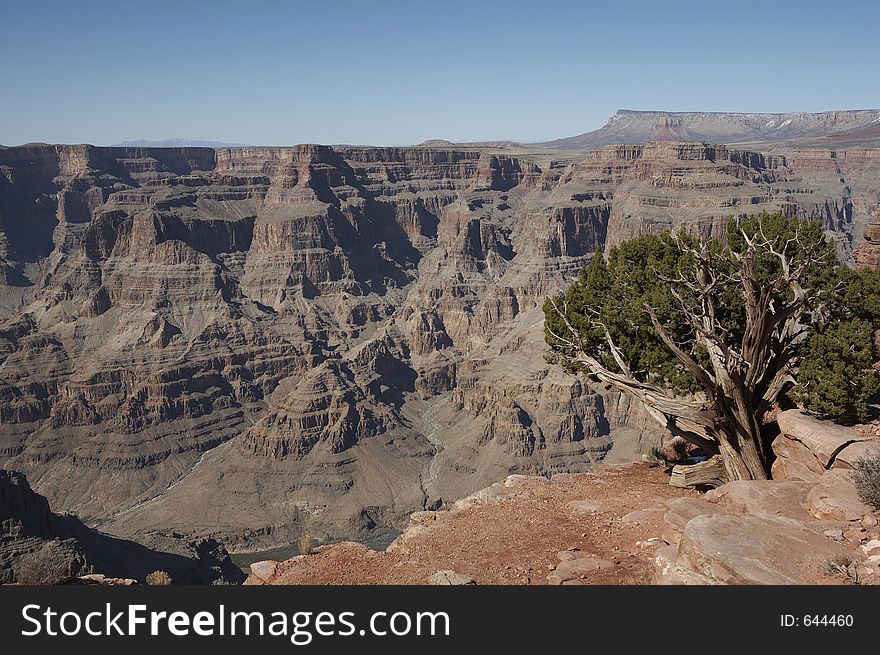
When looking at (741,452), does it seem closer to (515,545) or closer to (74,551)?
(515,545)

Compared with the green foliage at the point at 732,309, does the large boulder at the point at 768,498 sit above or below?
below

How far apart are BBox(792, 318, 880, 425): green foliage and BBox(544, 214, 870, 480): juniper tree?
152 cm

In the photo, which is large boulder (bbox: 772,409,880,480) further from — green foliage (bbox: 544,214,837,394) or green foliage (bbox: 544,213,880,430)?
green foliage (bbox: 544,214,837,394)

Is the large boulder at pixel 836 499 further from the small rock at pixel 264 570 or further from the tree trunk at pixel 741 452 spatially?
the small rock at pixel 264 570

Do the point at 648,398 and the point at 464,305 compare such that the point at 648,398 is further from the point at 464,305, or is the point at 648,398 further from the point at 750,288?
the point at 464,305

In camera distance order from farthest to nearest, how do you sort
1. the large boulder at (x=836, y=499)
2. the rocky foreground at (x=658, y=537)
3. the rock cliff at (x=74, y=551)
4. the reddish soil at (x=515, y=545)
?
the rock cliff at (x=74, y=551) → the reddish soil at (x=515, y=545) → the large boulder at (x=836, y=499) → the rocky foreground at (x=658, y=537)

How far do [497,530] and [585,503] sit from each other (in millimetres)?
4730

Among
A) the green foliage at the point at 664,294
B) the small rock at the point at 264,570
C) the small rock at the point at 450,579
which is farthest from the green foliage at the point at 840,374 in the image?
the small rock at the point at 264,570

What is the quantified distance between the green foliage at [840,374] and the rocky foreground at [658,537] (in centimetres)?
83

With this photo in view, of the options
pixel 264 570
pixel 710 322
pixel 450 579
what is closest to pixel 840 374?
pixel 710 322

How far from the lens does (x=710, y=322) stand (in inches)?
1188

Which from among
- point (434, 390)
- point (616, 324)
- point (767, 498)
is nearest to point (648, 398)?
point (616, 324)

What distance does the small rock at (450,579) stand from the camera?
831 inches

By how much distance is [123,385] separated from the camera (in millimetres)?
136750
